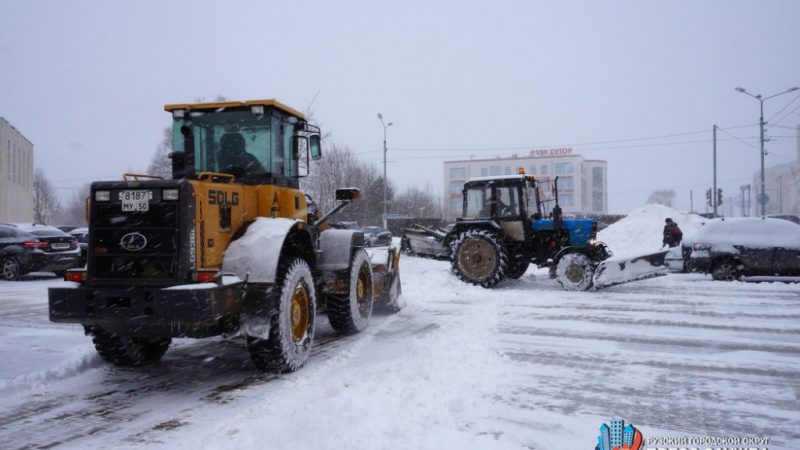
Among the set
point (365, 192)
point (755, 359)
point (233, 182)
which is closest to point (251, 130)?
point (233, 182)

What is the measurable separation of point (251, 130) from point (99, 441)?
3.66m

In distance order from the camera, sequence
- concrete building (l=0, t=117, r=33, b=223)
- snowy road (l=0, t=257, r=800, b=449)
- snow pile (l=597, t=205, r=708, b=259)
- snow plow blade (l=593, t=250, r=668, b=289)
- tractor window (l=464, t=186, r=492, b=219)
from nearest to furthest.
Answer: snowy road (l=0, t=257, r=800, b=449), snow plow blade (l=593, t=250, r=668, b=289), tractor window (l=464, t=186, r=492, b=219), snow pile (l=597, t=205, r=708, b=259), concrete building (l=0, t=117, r=33, b=223)

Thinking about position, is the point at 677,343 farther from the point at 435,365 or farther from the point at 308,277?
the point at 308,277

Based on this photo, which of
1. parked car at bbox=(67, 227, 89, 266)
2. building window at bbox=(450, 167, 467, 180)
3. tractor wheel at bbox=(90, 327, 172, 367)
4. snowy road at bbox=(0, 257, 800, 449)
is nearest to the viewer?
snowy road at bbox=(0, 257, 800, 449)

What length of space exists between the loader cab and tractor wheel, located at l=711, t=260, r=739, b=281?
488 inches

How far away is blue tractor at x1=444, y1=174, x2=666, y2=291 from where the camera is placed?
1299cm

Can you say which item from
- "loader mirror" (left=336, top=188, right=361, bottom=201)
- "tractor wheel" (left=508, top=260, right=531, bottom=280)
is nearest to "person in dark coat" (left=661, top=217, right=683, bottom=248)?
"tractor wheel" (left=508, top=260, right=531, bottom=280)

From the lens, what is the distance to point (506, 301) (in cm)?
1167

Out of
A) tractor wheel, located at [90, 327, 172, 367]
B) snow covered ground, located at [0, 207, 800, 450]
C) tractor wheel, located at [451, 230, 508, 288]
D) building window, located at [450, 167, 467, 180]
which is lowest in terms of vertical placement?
snow covered ground, located at [0, 207, 800, 450]

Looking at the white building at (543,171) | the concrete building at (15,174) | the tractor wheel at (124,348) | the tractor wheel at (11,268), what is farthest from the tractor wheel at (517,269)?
the white building at (543,171)

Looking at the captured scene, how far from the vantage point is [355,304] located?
26.7ft

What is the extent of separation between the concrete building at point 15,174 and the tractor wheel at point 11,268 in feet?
93.1

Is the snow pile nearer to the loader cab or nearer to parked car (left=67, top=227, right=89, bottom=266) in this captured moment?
parked car (left=67, top=227, right=89, bottom=266)

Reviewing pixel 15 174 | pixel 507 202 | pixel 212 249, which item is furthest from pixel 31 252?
pixel 15 174
